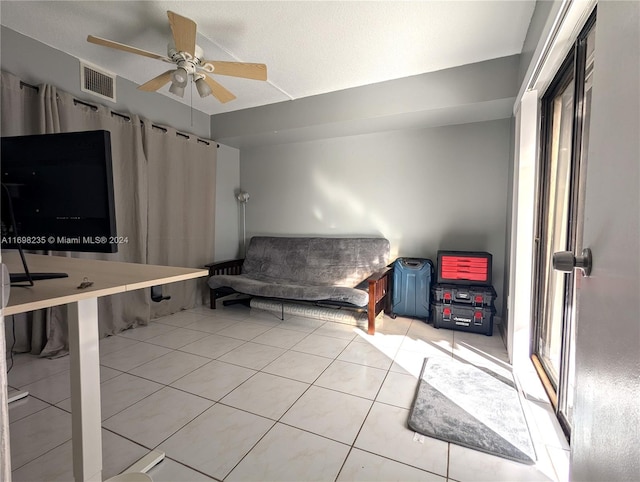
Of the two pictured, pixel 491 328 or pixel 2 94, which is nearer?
pixel 2 94

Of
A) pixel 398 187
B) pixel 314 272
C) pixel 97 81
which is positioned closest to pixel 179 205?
pixel 97 81

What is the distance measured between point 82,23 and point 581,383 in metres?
3.30

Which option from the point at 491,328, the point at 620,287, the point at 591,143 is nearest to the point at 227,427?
the point at 620,287

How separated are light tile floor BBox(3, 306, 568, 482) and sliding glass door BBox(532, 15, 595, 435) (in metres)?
0.23

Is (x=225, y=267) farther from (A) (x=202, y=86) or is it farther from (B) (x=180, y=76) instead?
(B) (x=180, y=76)

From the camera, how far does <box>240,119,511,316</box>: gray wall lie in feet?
10.1

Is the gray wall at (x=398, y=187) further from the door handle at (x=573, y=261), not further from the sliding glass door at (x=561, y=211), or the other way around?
the door handle at (x=573, y=261)

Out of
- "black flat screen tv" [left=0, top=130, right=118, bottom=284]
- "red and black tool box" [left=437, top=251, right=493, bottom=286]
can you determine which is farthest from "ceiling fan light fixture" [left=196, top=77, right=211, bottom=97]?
"red and black tool box" [left=437, top=251, right=493, bottom=286]

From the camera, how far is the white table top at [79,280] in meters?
0.79

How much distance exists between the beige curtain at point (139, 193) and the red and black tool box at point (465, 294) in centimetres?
278

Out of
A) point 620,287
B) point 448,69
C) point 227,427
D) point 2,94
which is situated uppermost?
point 448,69

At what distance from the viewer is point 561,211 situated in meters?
1.76

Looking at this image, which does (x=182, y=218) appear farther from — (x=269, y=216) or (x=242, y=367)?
(x=242, y=367)

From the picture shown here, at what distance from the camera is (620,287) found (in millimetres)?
495
